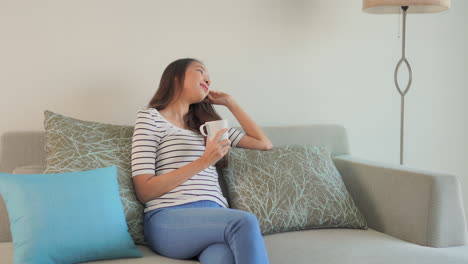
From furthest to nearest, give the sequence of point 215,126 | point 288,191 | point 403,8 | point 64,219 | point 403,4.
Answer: point 403,8
point 403,4
point 288,191
point 215,126
point 64,219

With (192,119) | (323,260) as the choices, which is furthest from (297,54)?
(323,260)

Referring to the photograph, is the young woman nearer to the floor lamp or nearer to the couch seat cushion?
the couch seat cushion

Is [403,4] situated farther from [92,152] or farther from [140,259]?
[140,259]

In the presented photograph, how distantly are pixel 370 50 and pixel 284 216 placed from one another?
1285mm

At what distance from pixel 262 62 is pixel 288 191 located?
0.83 meters

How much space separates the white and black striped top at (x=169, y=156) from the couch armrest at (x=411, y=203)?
0.63 m

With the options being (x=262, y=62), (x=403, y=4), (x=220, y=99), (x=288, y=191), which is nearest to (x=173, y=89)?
(x=220, y=99)

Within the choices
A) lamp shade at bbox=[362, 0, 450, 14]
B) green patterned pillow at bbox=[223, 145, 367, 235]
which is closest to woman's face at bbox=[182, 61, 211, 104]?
green patterned pillow at bbox=[223, 145, 367, 235]

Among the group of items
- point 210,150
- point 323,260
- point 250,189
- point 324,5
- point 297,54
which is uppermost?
point 324,5

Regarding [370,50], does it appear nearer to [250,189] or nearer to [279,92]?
[279,92]

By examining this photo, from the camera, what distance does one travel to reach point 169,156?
213 centimetres

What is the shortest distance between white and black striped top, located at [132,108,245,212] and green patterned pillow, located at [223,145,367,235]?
109mm

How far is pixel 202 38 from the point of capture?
8.93 ft

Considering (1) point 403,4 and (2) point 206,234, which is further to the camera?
(1) point 403,4
